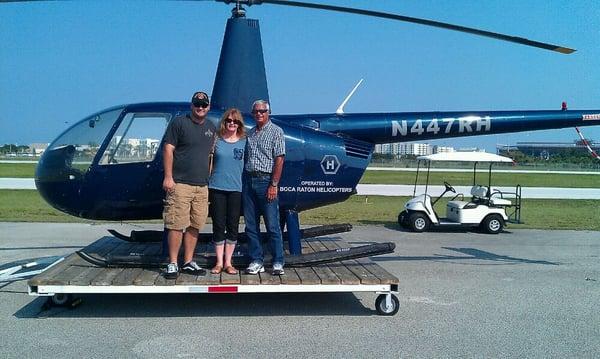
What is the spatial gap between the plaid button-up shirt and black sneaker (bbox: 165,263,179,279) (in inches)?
51.2

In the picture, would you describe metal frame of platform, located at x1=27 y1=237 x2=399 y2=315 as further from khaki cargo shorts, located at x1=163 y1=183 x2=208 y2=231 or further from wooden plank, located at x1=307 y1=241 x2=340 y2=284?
A: khaki cargo shorts, located at x1=163 y1=183 x2=208 y2=231

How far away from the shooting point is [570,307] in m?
5.83

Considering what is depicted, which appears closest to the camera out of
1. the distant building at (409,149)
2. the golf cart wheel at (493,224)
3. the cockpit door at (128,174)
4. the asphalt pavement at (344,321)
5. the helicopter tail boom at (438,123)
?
the asphalt pavement at (344,321)

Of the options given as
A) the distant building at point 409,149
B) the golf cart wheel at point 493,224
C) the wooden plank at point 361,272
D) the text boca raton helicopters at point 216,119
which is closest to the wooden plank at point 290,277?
the wooden plank at point 361,272

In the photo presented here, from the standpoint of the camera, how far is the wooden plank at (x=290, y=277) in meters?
5.28

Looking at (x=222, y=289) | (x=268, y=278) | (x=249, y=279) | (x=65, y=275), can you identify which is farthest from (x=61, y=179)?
(x=268, y=278)

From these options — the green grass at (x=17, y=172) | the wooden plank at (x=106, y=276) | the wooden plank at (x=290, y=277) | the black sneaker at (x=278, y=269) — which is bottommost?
the wooden plank at (x=106, y=276)

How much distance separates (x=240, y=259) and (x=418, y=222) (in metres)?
7.26

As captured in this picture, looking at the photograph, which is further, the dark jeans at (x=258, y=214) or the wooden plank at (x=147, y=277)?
the dark jeans at (x=258, y=214)

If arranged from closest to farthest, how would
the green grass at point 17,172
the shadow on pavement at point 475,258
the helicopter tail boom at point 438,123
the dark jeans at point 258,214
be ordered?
the dark jeans at point 258,214 → the helicopter tail boom at point 438,123 → the shadow on pavement at point 475,258 → the green grass at point 17,172

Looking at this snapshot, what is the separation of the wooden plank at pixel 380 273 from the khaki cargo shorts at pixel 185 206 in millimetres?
2005

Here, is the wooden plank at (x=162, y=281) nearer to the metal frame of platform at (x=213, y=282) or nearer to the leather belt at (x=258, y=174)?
the metal frame of platform at (x=213, y=282)

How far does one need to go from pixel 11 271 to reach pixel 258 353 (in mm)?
4425

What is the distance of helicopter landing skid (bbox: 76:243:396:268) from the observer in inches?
230
